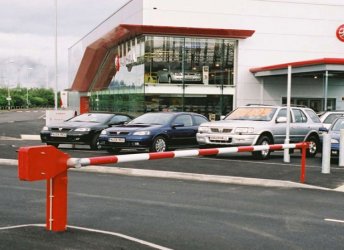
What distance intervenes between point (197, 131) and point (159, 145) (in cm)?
174

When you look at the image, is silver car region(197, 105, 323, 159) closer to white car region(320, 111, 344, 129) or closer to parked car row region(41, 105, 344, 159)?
parked car row region(41, 105, 344, 159)

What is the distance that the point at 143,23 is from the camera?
1426 inches

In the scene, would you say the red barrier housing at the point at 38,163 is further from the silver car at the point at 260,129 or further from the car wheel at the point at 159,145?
the car wheel at the point at 159,145

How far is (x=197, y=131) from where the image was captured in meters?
17.4

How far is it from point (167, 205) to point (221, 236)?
6.67 feet

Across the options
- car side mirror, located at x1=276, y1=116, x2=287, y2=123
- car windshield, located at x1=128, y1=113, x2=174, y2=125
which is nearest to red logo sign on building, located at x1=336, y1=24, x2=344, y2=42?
car windshield, located at x1=128, y1=113, x2=174, y2=125

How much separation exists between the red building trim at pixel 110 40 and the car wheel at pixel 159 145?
1993 cm

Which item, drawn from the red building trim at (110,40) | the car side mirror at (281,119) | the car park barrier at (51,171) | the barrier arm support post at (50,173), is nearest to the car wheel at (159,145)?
the car side mirror at (281,119)

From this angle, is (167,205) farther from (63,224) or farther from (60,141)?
(60,141)

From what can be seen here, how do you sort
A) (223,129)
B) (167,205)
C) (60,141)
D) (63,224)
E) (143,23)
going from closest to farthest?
(63,224), (167,205), (223,129), (60,141), (143,23)

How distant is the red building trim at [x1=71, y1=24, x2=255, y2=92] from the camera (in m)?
35.7

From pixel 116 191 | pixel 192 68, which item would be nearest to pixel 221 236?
pixel 116 191

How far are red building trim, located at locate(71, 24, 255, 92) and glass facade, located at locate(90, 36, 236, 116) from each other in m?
0.59

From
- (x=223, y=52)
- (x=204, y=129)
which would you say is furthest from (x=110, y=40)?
(x=204, y=129)
